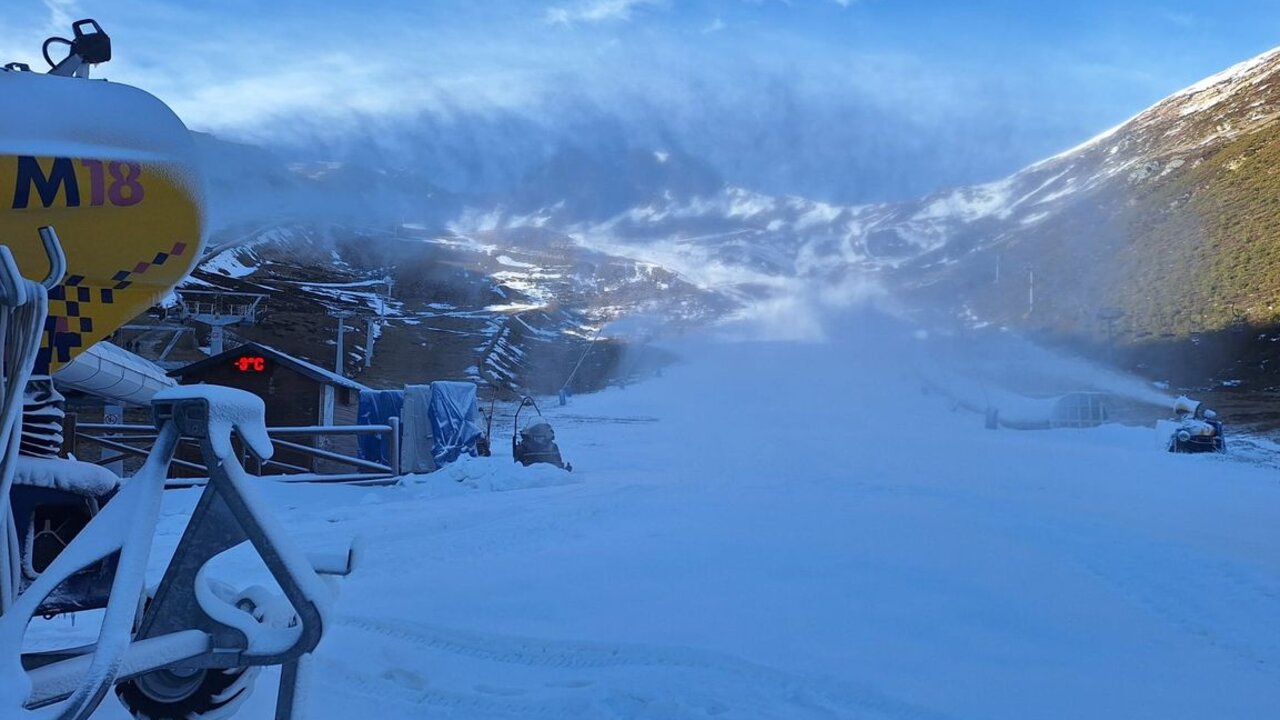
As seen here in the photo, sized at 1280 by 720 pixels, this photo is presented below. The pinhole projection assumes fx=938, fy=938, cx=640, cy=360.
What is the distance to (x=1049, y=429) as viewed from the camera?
25.8 metres

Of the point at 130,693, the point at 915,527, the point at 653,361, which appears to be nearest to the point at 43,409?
the point at 130,693

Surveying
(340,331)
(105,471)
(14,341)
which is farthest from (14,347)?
(340,331)

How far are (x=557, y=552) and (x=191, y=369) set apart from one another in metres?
14.5

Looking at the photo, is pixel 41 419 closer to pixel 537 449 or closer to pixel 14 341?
pixel 14 341

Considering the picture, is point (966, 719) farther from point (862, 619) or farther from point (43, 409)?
point (43, 409)

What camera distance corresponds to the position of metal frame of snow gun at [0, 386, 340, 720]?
1697 millimetres

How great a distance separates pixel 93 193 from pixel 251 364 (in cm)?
1796

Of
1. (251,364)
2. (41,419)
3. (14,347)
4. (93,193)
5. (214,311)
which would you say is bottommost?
(41,419)

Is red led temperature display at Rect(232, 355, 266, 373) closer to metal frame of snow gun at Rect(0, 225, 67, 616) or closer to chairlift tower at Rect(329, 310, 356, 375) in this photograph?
chairlift tower at Rect(329, 310, 356, 375)

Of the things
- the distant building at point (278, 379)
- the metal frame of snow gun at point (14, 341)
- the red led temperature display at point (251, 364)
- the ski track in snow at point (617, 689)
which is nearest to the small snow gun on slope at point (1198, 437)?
the distant building at point (278, 379)

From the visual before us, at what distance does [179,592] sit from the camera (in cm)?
220

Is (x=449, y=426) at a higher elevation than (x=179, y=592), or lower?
lower

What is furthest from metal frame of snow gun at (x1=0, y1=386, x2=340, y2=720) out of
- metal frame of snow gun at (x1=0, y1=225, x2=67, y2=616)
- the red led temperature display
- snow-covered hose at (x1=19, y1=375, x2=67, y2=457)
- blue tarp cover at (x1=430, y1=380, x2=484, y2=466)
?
the red led temperature display

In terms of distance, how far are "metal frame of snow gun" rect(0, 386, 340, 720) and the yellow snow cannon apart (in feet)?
2.27
